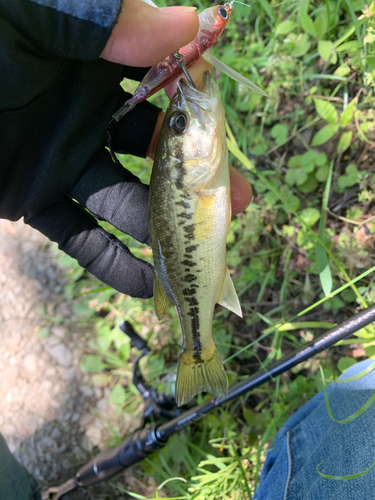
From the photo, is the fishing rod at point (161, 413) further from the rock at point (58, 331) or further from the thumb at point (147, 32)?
the thumb at point (147, 32)

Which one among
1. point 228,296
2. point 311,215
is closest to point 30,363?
point 228,296

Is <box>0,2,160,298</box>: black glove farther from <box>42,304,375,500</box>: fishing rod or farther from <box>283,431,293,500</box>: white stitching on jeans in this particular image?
<box>283,431,293,500</box>: white stitching on jeans

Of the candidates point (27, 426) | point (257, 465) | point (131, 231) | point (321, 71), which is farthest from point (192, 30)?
point (27, 426)

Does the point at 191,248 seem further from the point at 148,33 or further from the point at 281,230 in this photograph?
the point at 281,230

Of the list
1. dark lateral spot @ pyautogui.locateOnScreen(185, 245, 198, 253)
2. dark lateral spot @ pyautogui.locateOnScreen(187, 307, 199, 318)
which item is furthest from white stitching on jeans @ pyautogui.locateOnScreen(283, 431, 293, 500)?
dark lateral spot @ pyautogui.locateOnScreen(185, 245, 198, 253)

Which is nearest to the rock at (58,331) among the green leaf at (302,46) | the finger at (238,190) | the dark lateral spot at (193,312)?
the dark lateral spot at (193,312)

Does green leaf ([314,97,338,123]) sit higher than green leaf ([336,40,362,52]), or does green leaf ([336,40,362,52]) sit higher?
green leaf ([336,40,362,52])
